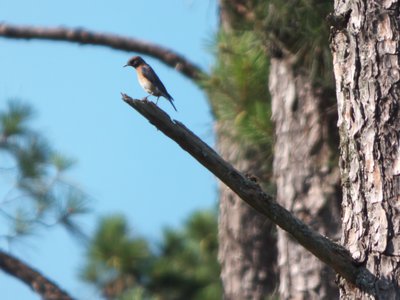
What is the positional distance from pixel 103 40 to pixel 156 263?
1888 millimetres

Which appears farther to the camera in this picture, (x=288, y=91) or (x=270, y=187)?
(x=270, y=187)

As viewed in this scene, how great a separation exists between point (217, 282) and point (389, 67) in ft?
14.4

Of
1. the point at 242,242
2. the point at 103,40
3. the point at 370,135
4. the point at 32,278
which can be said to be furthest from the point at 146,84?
the point at 242,242

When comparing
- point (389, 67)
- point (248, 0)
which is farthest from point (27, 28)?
point (389, 67)

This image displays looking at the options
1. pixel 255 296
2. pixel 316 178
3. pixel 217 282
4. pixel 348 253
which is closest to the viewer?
pixel 348 253

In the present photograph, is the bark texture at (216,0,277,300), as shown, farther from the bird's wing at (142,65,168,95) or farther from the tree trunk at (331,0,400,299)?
the tree trunk at (331,0,400,299)

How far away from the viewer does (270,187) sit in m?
5.28

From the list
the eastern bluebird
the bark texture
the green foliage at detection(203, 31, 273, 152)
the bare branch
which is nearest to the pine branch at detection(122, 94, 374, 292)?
the eastern bluebird

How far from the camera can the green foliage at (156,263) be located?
22.8 ft

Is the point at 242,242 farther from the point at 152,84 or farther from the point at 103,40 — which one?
the point at 152,84

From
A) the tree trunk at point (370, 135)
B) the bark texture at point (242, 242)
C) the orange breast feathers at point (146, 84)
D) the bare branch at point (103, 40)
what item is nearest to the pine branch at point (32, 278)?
the bark texture at point (242, 242)

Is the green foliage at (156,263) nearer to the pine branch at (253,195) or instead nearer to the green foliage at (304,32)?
the green foliage at (304,32)

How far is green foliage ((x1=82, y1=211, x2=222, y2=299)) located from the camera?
6957mm

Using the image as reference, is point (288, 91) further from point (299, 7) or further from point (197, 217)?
point (197, 217)
